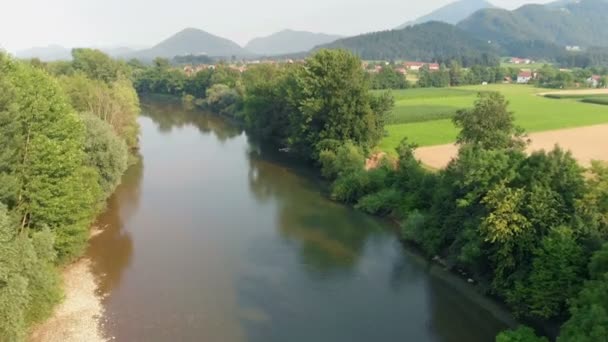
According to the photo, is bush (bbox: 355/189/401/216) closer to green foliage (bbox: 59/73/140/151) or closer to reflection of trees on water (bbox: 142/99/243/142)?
green foliage (bbox: 59/73/140/151)

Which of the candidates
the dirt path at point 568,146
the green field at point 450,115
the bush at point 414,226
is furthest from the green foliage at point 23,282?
the green field at point 450,115

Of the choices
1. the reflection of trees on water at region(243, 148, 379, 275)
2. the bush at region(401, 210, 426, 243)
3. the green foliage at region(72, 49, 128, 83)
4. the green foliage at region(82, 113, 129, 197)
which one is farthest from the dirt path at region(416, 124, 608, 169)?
the green foliage at region(72, 49, 128, 83)

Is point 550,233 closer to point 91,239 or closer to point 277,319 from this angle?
point 277,319

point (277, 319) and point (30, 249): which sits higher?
point (30, 249)

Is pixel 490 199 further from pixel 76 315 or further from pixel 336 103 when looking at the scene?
pixel 336 103

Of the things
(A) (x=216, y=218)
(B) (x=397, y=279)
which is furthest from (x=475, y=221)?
(A) (x=216, y=218)
